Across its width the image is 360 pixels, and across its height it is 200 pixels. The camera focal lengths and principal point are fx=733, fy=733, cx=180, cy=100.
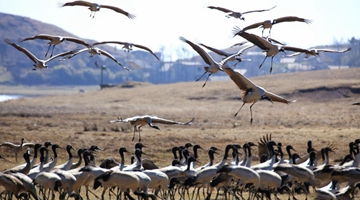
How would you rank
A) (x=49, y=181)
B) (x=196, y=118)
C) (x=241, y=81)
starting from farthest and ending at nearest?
(x=196, y=118) < (x=241, y=81) < (x=49, y=181)

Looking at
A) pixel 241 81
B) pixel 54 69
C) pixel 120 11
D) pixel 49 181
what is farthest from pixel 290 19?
pixel 54 69

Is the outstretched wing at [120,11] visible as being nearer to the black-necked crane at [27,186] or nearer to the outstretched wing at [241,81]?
the outstretched wing at [241,81]

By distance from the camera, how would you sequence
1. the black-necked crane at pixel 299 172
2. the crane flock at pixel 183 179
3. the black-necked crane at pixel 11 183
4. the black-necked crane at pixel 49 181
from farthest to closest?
the black-necked crane at pixel 299 172, the black-necked crane at pixel 49 181, the crane flock at pixel 183 179, the black-necked crane at pixel 11 183

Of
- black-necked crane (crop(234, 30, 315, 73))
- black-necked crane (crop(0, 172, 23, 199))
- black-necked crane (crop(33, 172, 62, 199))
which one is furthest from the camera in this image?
black-necked crane (crop(234, 30, 315, 73))

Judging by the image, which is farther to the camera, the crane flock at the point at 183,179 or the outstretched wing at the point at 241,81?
the outstretched wing at the point at 241,81

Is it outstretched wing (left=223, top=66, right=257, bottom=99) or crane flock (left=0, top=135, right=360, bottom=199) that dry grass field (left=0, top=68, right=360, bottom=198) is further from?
outstretched wing (left=223, top=66, right=257, bottom=99)

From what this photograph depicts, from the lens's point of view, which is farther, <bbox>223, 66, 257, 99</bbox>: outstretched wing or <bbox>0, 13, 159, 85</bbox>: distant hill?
<bbox>0, 13, 159, 85</bbox>: distant hill

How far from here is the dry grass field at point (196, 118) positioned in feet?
90.8

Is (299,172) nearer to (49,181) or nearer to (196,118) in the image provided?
(49,181)

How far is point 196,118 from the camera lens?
40625 mm

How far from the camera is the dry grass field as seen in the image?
27688mm

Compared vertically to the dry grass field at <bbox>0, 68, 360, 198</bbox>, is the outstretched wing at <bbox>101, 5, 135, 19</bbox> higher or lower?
higher

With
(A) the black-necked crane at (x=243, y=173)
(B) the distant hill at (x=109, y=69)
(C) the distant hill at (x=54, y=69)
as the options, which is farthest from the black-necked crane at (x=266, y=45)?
(C) the distant hill at (x=54, y=69)

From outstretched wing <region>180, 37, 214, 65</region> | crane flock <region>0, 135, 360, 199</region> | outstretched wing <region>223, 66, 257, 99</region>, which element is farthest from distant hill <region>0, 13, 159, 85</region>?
crane flock <region>0, 135, 360, 199</region>
